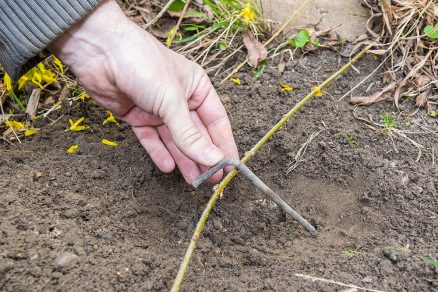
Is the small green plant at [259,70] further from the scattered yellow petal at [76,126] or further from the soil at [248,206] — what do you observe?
the scattered yellow petal at [76,126]

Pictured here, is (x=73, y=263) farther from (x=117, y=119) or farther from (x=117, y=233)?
(x=117, y=119)

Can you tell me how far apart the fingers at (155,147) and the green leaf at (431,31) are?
51.7 inches

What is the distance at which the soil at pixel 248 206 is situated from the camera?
1.42 m

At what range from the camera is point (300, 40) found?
236cm

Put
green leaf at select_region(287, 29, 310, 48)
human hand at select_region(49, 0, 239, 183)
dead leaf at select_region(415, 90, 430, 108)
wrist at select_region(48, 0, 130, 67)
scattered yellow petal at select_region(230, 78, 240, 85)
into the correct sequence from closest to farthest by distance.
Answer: human hand at select_region(49, 0, 239, 183) < wrist at select_region(48, 0, 130, 67) < dead leaf at select_region(415, 90, 430, 108) < scattered yellow petal at select_region(230, 78, 240, 85) < green leaf at select_region(287, 29, 310, 48)

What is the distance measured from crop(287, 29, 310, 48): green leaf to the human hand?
2.16ft

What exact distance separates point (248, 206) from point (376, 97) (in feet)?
2.60

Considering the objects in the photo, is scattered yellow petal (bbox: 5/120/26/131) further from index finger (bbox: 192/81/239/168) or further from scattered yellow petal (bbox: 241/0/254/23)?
scattered yellow petal (bbox: 241/0/254/23)

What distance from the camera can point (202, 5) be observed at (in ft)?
8.48

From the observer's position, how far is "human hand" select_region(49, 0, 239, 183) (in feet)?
5.21

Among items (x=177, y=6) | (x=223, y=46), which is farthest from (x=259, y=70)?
(x=177, y=6)

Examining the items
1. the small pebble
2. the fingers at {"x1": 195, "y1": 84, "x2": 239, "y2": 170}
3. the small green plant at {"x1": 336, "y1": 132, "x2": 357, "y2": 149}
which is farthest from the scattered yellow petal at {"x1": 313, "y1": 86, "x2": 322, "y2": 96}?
the small pebble

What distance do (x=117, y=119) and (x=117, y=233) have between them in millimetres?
659

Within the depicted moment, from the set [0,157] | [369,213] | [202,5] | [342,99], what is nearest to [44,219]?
[0,157]
